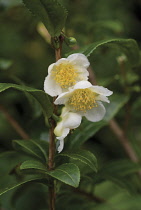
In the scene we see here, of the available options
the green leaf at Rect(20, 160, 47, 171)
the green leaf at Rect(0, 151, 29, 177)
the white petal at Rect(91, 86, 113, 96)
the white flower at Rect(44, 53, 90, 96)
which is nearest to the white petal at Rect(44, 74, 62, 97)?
the white flower at Rect(44, 53, 90, 96)

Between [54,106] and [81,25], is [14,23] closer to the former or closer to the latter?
[81,25]

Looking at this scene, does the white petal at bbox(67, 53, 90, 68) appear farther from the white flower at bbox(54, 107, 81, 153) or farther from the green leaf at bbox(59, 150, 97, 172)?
the green leaf at bbox(59, 150, 97, 172)

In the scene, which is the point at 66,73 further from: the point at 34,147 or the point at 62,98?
the point at 34,147

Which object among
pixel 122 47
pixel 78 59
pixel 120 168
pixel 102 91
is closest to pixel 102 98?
pixel 102 91

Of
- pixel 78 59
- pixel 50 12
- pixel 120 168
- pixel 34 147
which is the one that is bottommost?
pixel 120 168

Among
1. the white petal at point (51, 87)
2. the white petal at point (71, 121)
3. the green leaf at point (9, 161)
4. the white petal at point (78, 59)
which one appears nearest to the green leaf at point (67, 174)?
the white petal at point (71, 121)

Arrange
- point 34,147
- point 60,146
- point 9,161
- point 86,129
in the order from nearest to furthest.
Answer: point 60,146 < point 34,147 < point 86,129 < point 9,161

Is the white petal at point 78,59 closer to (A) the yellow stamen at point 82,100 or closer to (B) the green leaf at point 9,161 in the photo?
(A) the yellow stamen at point 82,100

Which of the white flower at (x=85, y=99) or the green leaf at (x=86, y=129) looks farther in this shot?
the green leaf at (x=86, y=129)

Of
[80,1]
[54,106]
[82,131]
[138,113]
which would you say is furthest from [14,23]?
[54,106]
